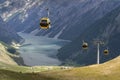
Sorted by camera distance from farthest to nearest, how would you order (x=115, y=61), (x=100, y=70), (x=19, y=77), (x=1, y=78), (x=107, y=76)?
(x=115, y=61)
(x=100, y=70)
(x=107, y=76)
(x=19, y=77)
(x=1, y=78)

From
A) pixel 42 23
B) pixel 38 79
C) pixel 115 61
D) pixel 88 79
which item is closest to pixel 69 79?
pixel 88 79

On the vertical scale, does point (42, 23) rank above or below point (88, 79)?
above

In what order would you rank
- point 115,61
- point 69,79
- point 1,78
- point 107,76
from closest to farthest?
point 1,78
point 69,79
point 107,76
point 115,61

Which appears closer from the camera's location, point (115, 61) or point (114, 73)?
point (114, 73)

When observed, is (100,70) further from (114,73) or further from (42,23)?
(42,23)

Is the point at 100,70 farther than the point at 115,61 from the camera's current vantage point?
No

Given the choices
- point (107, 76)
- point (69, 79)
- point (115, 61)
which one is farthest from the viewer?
point (115, 61)

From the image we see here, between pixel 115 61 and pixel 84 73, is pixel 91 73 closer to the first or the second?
pixel 84 73

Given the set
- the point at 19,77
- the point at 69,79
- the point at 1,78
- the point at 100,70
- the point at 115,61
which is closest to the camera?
the point at 1,78

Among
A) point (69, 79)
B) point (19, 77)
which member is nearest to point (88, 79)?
point (69, 79)
